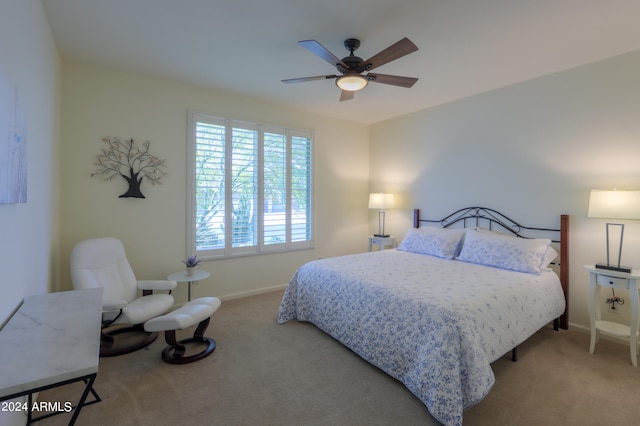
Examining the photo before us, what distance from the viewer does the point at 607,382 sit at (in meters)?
2.19

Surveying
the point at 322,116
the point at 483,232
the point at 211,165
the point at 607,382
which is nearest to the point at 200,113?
the point at 211,165

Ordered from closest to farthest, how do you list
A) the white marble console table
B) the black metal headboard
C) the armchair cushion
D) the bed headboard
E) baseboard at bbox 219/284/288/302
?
the white marble console table < the armchair cushion < the bed headboard < the black metal headboard < baseboard at bbox 219/284/288/302

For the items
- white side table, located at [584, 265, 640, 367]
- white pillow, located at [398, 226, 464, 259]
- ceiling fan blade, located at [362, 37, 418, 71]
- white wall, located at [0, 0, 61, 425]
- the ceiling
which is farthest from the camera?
white pillow, located at [398, 226, 464, 259]

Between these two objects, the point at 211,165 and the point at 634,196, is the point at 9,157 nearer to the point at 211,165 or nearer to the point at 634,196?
the point at 211,165

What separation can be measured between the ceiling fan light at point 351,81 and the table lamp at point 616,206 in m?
2.29

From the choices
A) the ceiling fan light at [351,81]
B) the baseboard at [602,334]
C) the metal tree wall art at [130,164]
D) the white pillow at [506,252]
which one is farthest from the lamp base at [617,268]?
the metal tree wall art at [130,164]

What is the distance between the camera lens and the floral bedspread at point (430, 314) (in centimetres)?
180

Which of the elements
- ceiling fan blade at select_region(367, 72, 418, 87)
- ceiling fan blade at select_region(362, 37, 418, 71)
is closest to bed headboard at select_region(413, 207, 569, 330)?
ceiling fan blade at select_region(367, 72, 418, 87)

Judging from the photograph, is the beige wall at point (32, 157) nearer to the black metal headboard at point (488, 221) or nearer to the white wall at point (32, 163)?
the white wall at point (32, 163)

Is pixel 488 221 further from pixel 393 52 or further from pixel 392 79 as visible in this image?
pixel 393 52

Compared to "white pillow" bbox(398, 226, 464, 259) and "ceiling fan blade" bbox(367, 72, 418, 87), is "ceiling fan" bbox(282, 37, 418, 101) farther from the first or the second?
"white pillow" bbox(398, 226, 464, 259)

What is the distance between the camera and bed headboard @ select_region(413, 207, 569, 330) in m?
3.06

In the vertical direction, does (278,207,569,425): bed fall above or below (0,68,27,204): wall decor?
below

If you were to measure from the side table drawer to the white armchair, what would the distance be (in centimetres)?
390
